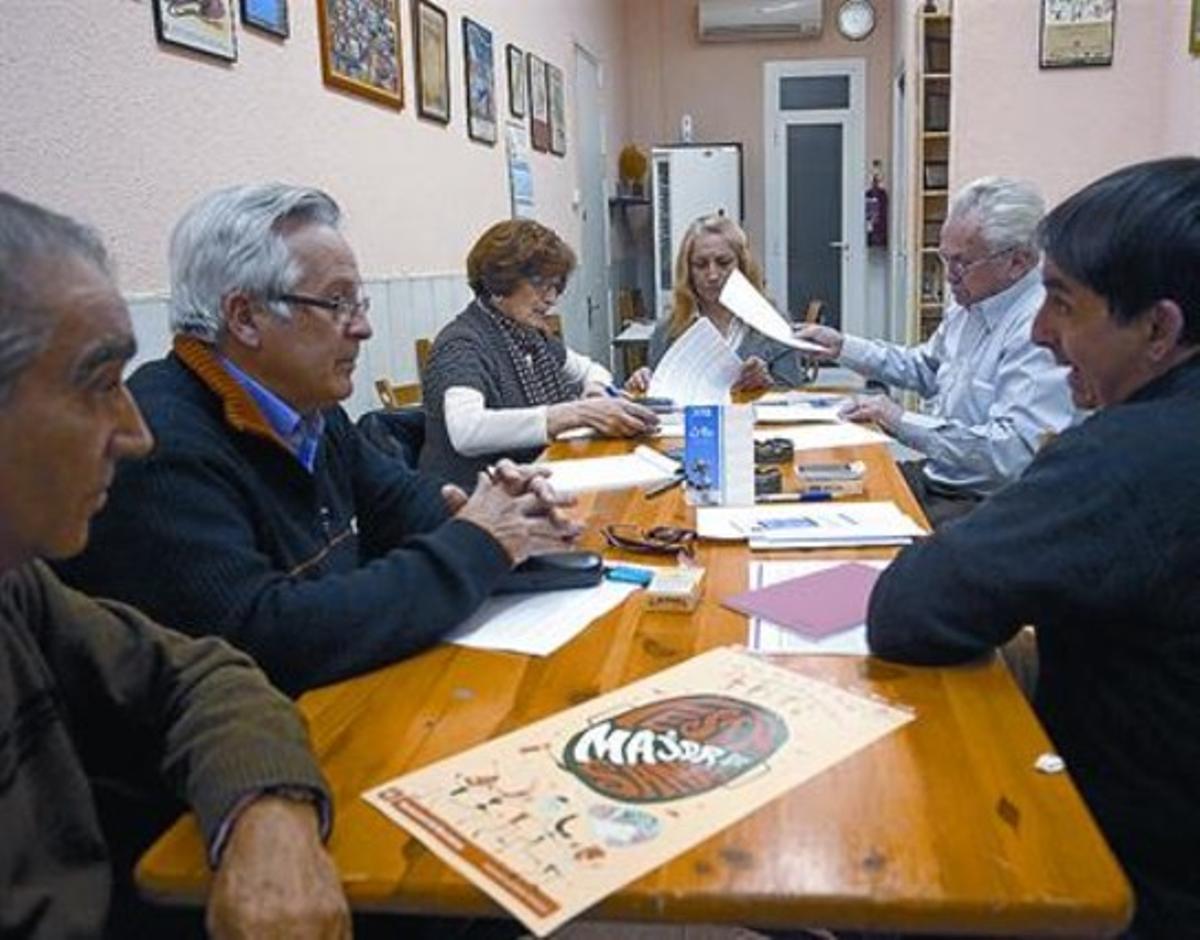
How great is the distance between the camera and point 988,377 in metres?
2.44

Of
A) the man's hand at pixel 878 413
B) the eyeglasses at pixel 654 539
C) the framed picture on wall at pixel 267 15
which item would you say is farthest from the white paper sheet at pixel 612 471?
the framed picture on wall at pixel 267 15

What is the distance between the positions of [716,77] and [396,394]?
19.3 feet

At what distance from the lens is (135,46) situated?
1.93 m

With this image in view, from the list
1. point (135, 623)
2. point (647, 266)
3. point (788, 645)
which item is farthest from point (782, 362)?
point (647, 266)

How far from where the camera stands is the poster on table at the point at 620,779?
28.3 inches

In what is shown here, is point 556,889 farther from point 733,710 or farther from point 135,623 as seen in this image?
point 135,623

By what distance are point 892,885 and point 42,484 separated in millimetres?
645

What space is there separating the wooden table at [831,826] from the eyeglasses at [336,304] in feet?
1.62

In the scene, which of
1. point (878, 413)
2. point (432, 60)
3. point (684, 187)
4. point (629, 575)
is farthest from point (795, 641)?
point (684, 187)

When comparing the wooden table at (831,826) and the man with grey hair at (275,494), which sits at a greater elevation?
the man with grey hair at (275,494)

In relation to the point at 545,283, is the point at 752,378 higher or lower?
lower

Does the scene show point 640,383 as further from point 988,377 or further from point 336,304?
point 336,304

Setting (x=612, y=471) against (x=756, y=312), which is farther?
(x=756, y=312)

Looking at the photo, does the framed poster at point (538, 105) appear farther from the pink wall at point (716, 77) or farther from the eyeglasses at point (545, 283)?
the pink wall at point (716, 77)
